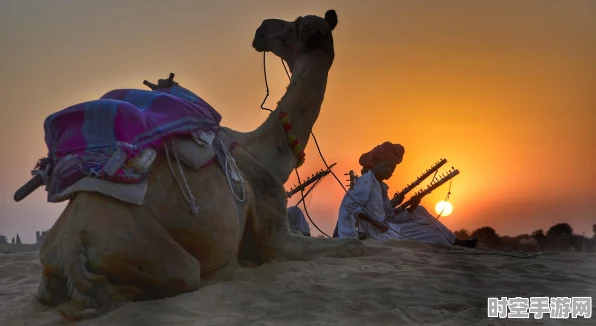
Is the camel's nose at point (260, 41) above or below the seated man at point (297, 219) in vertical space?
above

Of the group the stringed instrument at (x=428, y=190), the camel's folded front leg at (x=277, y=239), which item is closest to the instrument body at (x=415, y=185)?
the stringed instrument at (x=428, y=190)

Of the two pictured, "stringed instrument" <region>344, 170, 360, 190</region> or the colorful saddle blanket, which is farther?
"stringed instrument" <region>344, 170, 360, 190</region>

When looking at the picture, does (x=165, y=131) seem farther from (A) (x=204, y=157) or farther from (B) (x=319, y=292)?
(B) (x=319, y=292)

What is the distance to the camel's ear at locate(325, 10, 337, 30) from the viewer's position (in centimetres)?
719

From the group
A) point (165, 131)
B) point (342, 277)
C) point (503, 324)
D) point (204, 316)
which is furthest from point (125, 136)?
point (503, 324)

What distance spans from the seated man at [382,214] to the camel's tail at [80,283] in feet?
19.5

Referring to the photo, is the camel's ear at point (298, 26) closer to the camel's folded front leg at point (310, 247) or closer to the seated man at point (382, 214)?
the camel's folded front leg at point (310, 247)

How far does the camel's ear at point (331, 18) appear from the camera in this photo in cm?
719

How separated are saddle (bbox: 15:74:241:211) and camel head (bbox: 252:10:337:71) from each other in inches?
87.1

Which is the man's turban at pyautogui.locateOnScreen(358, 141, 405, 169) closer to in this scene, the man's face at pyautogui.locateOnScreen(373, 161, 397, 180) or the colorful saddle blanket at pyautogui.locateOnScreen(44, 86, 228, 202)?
the man's face at pyautogui.locateOnScreen(373, 161, 397, 180)

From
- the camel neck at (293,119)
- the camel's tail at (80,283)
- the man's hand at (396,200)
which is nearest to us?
the camel's tail at (80,283)

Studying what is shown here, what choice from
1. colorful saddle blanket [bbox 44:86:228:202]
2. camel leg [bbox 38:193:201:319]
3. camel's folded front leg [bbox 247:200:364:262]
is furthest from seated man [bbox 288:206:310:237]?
camel leg [bbox 38:193:201:319]

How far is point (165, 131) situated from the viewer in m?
4.86

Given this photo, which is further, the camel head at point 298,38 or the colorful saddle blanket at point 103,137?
the camel head at point 298,38
